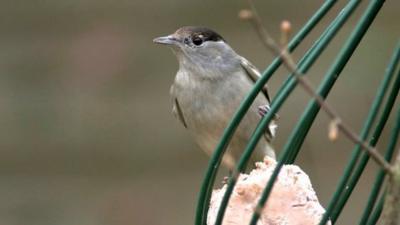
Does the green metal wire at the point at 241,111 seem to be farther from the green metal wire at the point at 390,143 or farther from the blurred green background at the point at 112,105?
the blurred green background at the point at 112,105

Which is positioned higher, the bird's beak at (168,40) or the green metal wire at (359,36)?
the green metal wire at (359,36)

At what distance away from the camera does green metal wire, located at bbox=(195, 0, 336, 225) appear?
161 cm

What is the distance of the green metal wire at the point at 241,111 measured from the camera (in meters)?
1.61

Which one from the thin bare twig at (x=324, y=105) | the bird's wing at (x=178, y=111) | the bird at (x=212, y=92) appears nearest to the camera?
the thin bare twig at (x=324, y=105)

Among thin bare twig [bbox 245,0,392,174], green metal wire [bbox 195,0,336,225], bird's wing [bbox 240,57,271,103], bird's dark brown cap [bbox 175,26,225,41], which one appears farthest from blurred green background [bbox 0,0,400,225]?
thin bare twig [bbox 245,0,392,174]

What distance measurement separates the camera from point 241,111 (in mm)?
1605

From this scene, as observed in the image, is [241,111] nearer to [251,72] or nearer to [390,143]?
[390,143]

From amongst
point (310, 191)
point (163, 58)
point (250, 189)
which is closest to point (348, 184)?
point (310, 191)

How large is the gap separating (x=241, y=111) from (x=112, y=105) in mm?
2227

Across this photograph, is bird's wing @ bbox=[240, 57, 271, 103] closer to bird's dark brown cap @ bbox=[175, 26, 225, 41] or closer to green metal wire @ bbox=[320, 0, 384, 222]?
bird's dark brown cap @ bbox=[175, 26, 225, 41]

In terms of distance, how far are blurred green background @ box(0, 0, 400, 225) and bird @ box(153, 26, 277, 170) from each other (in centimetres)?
55

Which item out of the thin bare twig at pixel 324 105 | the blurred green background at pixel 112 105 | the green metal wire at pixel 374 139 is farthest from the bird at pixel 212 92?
the thin bare twig at pixel 324 105

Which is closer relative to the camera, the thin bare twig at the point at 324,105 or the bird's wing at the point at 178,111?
the thin bare twig at the point at 324,105

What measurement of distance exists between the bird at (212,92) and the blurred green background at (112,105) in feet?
1.80
